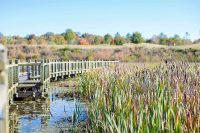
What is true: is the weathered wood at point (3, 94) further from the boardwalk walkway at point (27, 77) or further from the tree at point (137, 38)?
the tree at point (137, 38)

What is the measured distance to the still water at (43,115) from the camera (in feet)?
34.5

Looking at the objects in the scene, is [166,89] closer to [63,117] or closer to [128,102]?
[128,102]

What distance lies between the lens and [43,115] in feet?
41.8

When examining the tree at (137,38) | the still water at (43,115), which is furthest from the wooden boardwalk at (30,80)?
the tree at (137,38)

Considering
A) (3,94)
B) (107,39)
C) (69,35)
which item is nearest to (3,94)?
(3,94)

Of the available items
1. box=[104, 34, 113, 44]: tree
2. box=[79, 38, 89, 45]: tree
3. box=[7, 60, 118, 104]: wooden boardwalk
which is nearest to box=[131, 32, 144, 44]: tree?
box=[104, 34, 113, 44]: tree

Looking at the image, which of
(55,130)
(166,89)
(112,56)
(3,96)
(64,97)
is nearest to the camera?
(3,96)

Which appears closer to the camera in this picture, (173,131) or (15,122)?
(173,131)

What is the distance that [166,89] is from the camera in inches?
306

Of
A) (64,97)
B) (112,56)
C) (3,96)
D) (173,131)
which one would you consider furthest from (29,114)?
(112,56)

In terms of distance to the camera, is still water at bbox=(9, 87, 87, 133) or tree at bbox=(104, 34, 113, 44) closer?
still water at bbox=(9, 87, 87, 133)

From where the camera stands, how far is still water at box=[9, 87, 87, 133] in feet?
34.5

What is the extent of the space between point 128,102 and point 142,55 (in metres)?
63.2

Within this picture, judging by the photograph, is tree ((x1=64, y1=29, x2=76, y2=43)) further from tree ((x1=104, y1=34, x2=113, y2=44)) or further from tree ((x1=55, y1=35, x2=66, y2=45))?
tree ((x1=104, y1=34, x2=113, y2=44))
